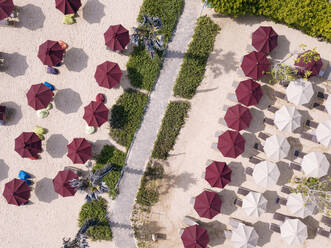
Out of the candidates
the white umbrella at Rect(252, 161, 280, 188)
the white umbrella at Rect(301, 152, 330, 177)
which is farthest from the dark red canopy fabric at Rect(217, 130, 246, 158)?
the white umbrella at Rect(301, 152, 330, 177)

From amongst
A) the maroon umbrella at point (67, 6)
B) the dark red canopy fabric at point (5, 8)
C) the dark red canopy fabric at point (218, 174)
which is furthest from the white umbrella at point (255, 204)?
the dark red canopy fabric at point (5, 8)

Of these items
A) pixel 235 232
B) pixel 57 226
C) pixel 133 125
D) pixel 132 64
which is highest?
pixel 132 64

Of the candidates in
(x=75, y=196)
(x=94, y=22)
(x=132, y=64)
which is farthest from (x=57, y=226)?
(x=94, y=22)

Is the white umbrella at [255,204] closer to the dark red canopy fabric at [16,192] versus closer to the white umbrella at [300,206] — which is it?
the white umbrella at [300,206]

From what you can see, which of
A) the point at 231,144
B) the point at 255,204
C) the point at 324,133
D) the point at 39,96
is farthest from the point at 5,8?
the point at 324,133

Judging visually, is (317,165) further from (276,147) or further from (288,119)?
(288,119)

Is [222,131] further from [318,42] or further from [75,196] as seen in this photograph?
[75,196]
